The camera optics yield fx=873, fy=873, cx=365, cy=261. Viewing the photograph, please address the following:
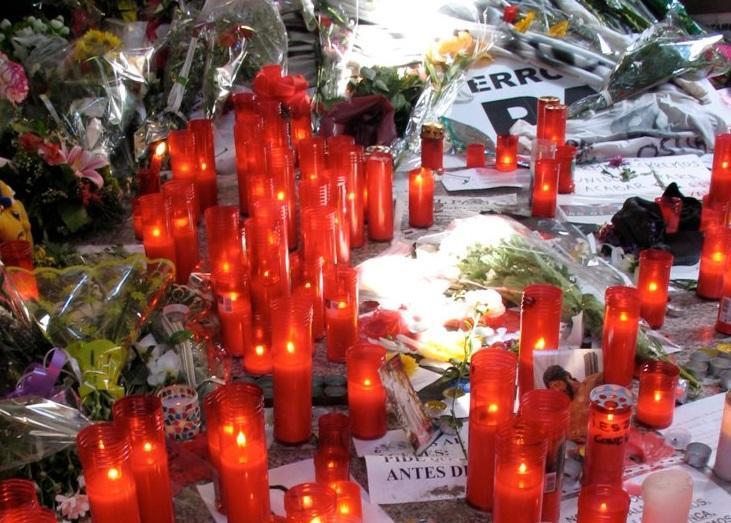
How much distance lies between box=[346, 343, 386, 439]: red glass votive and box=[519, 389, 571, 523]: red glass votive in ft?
1.06

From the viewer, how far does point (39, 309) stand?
1.63 meters

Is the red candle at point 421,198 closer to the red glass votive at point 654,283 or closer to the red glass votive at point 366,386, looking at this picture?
the red glass votive at point 654,283

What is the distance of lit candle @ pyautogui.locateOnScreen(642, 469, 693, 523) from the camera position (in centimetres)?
129

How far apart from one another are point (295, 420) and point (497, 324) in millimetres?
596

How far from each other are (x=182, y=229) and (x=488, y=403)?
3.46 ft

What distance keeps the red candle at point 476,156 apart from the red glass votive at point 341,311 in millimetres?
1286

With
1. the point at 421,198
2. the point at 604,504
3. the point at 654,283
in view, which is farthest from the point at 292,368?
the point at 421,198

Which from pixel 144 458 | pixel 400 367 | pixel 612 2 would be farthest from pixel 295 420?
pixel 612 2

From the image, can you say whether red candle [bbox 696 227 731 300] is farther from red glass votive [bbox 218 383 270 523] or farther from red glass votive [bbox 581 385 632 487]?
red glass votive [bbox 218 383 270 523]

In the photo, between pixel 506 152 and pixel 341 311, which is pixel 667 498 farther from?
pixel 506 152

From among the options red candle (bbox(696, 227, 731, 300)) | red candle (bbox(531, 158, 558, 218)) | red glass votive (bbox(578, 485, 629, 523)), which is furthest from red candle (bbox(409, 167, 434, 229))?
red glass votive (bbox(578, 485, 629, 523))

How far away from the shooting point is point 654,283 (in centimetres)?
199

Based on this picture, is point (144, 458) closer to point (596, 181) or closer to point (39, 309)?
point (39, 309)

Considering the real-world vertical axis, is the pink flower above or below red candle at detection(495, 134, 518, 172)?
above
